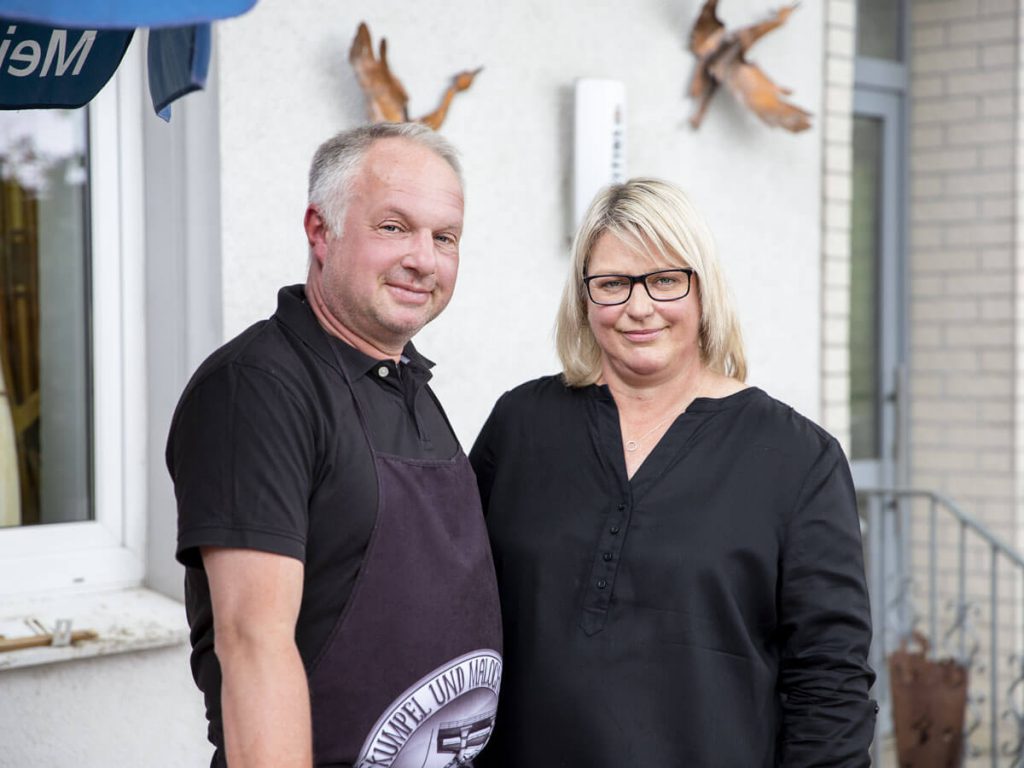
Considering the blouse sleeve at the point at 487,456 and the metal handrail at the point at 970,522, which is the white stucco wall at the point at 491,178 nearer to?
the metal handrail at the point at 970,522

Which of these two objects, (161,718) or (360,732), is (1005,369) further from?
(360,732)

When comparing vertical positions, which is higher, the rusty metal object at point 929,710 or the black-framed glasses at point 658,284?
the black-framed glasses at point 658,284

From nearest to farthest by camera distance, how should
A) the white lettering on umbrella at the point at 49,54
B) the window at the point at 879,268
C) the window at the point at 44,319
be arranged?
1. the white lettering on umbrella at the point at 49,54
2. the window at the point at 44,319
3. the window at the point at 879,268

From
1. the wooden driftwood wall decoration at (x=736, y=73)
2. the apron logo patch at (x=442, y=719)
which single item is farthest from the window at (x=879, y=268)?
the apron logo patch at (x=442, y=719)

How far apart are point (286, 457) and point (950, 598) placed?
14.5 feet

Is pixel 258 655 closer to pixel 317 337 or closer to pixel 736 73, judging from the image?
pixel 317 337

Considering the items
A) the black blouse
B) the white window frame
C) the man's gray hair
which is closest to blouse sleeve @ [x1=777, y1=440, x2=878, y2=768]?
the black blouse

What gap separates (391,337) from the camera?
2.06 metres

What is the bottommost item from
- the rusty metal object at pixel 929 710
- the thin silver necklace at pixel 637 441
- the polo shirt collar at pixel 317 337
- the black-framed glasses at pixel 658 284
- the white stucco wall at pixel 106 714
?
the rusty metal object at pixel 929 710

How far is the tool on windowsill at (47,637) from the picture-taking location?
110 inches

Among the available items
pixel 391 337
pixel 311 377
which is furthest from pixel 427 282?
pixel 311 377

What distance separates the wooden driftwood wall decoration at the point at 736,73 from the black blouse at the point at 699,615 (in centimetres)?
207

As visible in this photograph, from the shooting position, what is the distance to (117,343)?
3234mm

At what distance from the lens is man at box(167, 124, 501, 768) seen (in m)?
1.76
